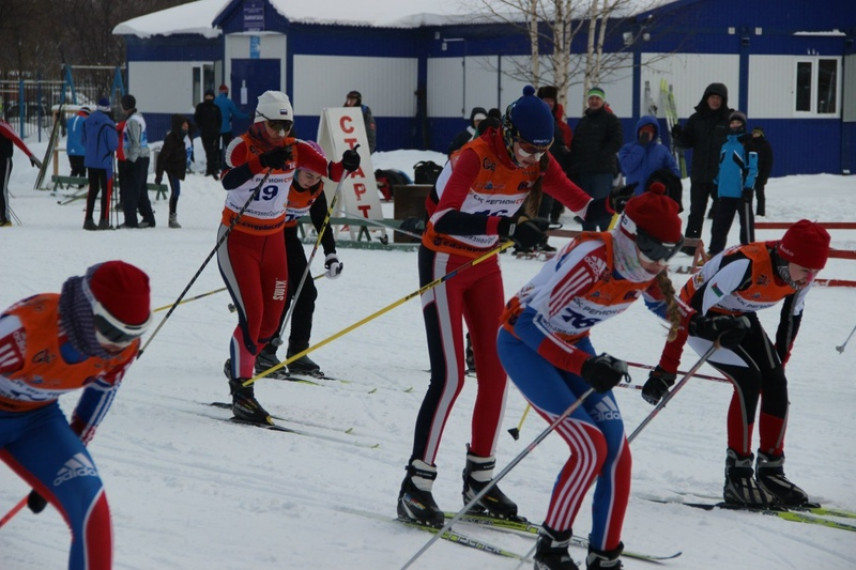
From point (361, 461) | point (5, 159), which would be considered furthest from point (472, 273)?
point (5, 159)

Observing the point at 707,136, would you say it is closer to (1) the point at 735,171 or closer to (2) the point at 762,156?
(1) the point at 735,171

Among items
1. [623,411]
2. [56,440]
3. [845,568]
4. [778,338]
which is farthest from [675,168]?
[56,440]

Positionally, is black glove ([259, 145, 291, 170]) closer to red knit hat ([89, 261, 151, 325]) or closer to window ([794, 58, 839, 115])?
red knit hat ([89, 261, 151, 325])

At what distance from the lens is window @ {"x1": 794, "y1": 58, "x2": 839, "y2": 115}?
24.0m

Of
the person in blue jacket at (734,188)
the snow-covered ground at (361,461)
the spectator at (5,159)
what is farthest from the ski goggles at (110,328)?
the spectator at (5,159)

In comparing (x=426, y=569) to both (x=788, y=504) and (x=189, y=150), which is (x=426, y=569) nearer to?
(x=788, y=504)

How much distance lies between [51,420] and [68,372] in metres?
0.23

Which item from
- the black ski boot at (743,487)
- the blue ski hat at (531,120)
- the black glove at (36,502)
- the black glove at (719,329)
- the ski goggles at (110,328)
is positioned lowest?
the black ski boot at (743,487)

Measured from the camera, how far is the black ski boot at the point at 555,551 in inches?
176

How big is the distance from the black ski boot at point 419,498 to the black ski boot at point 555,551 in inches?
29.2

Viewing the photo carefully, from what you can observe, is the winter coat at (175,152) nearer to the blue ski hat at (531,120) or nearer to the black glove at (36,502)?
the blue ski hat at (531,120)

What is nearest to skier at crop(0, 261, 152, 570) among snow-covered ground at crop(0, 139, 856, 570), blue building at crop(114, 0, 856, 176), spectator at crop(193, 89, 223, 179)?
snow-covered ground at crop(0, 139, 856, 570)

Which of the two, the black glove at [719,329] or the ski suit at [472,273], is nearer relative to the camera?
the black glove at [719,329]

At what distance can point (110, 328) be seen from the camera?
365cm
